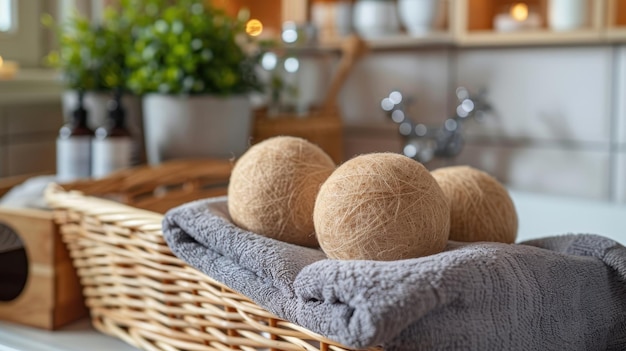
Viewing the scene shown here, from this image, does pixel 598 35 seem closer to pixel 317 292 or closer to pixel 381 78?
pixel 381 78

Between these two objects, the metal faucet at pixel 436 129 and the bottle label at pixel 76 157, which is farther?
the metal faucet at pixel 436 129

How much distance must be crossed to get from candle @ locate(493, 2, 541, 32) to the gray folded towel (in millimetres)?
795

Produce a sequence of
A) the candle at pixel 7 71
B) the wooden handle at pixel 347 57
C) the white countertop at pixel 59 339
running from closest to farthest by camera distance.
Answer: the white countertop at pixel 59 339 → the candle at pixel 7 71 → the wooden handle at pixel 347 57

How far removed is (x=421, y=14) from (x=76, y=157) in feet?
2.18

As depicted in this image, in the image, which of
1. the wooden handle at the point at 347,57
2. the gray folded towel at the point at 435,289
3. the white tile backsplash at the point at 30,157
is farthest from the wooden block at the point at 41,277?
the wooden handle at the point at 347,57

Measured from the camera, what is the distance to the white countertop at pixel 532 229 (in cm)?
60

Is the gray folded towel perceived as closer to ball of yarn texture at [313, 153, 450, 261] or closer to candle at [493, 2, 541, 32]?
ball of yarn texture at [313, 153, 450, 261]

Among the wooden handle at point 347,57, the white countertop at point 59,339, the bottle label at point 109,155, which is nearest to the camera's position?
the white countertop at point 59,339

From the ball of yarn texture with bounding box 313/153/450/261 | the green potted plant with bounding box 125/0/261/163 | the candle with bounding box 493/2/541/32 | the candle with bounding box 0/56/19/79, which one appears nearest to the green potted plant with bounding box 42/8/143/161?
the green potted plant with bounding box 125/0/261/163

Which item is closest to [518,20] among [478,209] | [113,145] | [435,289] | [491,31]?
[491,31]

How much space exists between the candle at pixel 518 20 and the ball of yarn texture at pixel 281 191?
828mm

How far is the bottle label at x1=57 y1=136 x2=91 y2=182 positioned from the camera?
3.05 feet

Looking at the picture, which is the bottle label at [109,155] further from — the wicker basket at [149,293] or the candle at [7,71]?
the candle at [7,71]

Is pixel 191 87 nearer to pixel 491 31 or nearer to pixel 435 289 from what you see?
pixel 491 31
